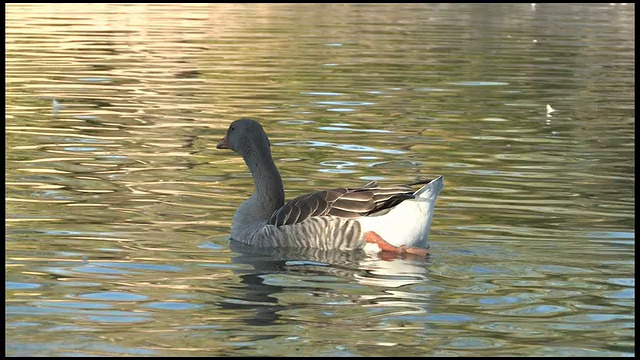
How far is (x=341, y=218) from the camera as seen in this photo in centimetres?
1213

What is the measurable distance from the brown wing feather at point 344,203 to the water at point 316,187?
1.25 ft

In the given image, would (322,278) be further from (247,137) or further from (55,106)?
(55,106)

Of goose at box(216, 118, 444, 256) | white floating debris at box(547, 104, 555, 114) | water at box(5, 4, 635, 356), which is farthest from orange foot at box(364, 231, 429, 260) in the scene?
white floating debris at box(547, 104, 555, 114)

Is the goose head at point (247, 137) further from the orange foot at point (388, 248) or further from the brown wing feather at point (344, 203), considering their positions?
the orange foot at point (388, 248)

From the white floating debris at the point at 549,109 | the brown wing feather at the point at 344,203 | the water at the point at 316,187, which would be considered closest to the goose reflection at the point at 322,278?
the water at the point at 316,187

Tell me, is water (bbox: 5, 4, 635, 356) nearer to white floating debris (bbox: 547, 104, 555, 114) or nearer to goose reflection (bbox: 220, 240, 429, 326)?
goose reflection (bbox: 220, 240, 429, 326)

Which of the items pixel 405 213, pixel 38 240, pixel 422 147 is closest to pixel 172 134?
pixel 422 147

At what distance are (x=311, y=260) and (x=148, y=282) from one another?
1623 millimetres

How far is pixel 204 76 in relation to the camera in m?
30.5

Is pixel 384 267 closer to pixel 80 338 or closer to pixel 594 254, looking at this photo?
pixel 594 254

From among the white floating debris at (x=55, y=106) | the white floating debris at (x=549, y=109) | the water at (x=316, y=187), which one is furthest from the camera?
the white floating debris at (x=549, y=109)

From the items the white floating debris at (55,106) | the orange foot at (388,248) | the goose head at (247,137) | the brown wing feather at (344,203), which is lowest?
the orange foot at (388,248)

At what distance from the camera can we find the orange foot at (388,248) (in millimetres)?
11938

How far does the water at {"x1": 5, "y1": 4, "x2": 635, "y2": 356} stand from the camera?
9555 millimetres
